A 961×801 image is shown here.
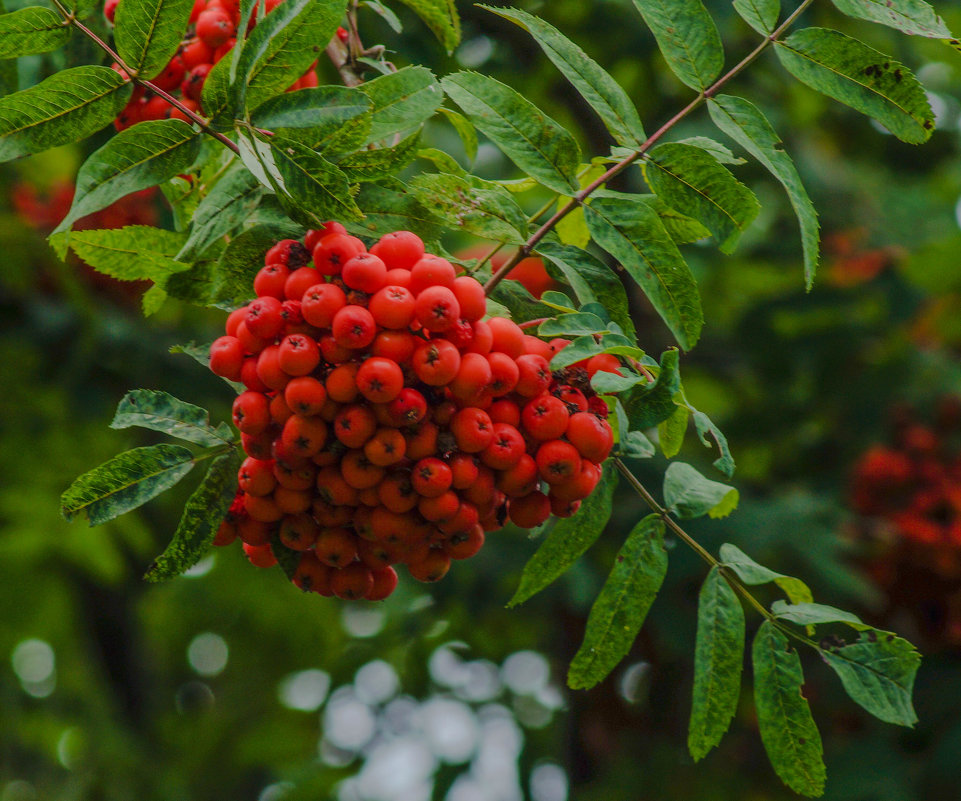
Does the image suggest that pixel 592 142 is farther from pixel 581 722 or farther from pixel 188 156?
pixel 188 156

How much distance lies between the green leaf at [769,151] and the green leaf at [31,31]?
1.20 metres

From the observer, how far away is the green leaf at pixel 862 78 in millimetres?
1869

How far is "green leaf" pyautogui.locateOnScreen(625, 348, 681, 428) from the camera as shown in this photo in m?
1.78

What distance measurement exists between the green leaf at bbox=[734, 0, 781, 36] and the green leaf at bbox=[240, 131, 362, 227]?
0.91m

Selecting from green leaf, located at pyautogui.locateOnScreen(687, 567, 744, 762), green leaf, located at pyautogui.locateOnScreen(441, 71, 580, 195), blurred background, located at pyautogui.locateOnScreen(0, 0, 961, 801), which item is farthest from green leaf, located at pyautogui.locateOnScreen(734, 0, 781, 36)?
blurred background, located at pyautogui.locateOnScreen(0, 0, 961, 801)

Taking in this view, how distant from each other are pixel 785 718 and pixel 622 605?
1.25ft

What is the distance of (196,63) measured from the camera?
89.0 inches

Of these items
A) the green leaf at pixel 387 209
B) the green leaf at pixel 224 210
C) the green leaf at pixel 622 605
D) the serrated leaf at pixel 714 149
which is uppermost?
the serrated leaf at pixel 714 149

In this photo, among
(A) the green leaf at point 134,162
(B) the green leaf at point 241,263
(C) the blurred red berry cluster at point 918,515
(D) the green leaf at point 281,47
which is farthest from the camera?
(C) the blurred red berry cluster at point 918,515

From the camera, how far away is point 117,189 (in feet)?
5.76

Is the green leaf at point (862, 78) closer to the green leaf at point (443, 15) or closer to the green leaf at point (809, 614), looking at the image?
the green leaf at point (443, 15)

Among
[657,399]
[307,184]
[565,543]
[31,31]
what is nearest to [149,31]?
[31,31]

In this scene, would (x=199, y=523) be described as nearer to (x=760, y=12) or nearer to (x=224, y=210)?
(x=224, y=210)

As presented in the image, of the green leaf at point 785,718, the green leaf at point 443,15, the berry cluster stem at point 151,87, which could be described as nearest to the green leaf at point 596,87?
the green leaf at point 443,15
